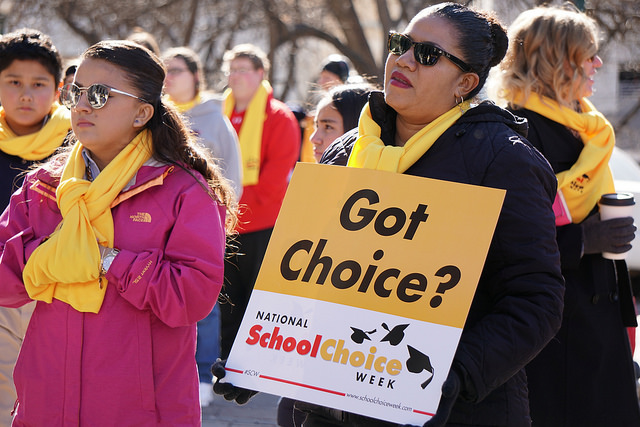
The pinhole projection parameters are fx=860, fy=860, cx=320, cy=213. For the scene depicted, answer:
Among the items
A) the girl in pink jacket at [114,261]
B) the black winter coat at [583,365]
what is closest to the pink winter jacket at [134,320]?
the girl in pink jacket at [114,261]

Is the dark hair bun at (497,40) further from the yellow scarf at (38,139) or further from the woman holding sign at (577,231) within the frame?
the yellow scarf at (38,139)

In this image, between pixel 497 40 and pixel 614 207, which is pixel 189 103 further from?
pixel 497 40

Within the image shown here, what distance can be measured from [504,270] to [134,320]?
1.23 metres

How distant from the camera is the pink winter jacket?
109 inches

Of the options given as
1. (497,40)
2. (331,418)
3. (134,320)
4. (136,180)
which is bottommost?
(331,418)

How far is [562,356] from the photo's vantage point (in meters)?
3.47

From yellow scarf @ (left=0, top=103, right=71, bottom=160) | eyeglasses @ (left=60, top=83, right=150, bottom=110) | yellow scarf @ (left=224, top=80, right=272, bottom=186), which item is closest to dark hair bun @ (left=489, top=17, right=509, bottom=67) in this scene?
eyeglasses @ (left=60, top=83, right=150, bottom=110)

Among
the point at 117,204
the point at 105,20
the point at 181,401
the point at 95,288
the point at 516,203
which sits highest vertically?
the point at 516,203

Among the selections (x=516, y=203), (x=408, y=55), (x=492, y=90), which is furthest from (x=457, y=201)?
(x=492, y=90)

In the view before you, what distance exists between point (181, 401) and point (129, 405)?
0.56ft

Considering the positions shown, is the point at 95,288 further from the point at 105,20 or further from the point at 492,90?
the point at 105,20

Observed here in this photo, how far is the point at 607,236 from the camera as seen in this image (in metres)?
3.49

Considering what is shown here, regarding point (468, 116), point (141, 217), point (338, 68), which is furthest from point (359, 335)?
point (338, 68)

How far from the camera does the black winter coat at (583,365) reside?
11.4ft
